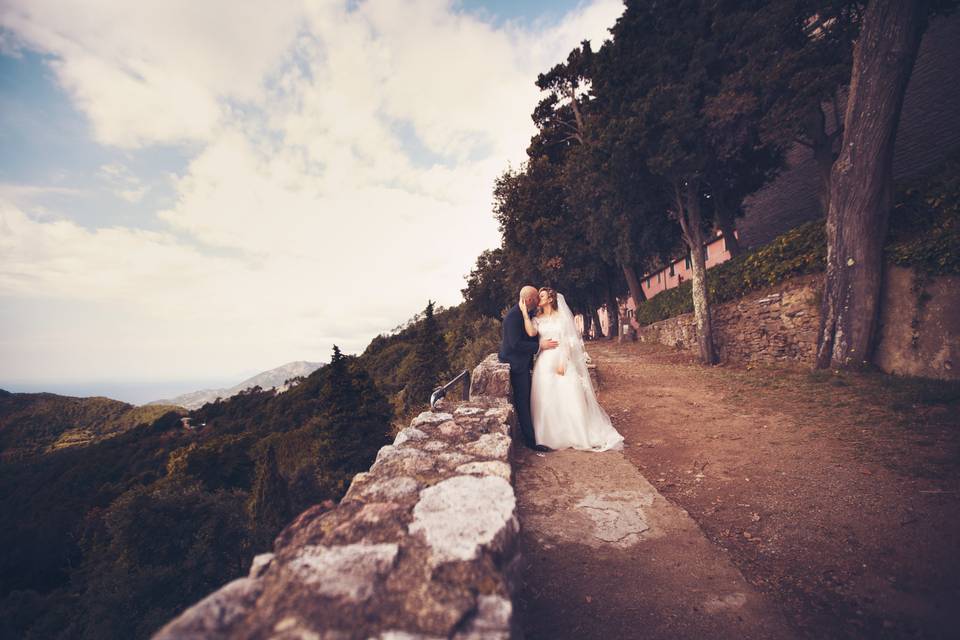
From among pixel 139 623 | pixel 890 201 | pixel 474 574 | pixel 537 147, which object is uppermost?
pixel 537 147

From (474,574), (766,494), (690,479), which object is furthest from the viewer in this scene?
(690,479)

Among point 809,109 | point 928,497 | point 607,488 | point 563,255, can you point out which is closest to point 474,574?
point 607,488

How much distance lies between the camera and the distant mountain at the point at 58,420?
55062 millimetres

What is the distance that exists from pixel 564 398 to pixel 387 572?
3.44 meters

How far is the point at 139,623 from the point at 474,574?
695 inches

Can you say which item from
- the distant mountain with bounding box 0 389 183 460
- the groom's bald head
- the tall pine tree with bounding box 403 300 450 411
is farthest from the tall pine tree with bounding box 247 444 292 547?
the distant mountain with bounding box 0 389 183 460

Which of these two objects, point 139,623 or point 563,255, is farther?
point 563,255

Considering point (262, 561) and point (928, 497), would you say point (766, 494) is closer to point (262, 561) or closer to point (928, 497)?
point (928, 497)

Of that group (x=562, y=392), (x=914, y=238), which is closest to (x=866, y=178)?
(x=914, y=238)

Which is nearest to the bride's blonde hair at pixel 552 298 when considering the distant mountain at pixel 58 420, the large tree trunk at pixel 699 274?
the large tree trunk at pixel 699 274

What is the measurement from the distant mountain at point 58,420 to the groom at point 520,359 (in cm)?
7096

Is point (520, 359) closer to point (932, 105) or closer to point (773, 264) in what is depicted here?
point (773, 264)

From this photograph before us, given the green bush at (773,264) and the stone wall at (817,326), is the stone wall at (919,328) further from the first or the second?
the green bush at (773,264)

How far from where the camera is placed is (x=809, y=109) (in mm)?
7895
